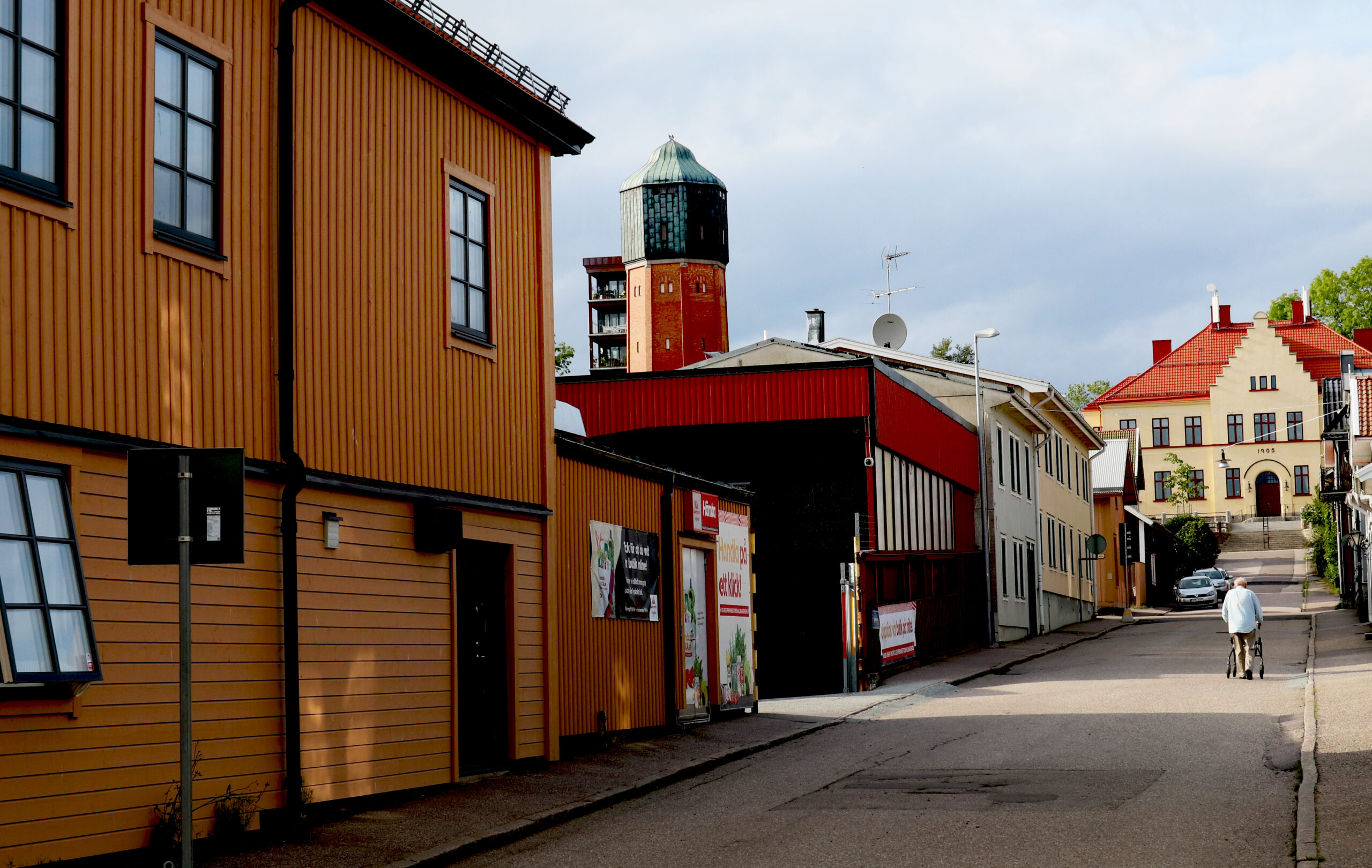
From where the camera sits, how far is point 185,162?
33.7 feet

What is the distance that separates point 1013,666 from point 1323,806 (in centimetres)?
1969

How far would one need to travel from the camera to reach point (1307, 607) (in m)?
48.8

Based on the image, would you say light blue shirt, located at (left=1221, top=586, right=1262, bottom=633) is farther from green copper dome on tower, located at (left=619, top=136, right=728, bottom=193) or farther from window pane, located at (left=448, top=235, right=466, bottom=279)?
green copper dome on tower, located at (left=619, top=136, right=728, bottom=193)

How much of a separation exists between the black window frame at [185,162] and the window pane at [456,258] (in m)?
3.24

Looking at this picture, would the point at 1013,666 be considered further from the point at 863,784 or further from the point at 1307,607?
the point at 1307,607

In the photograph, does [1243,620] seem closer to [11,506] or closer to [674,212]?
[11,506]

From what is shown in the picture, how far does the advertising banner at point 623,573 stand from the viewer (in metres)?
16.5

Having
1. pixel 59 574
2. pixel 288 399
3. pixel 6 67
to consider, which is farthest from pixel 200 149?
pixel 59 574

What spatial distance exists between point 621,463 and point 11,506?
9114 millimetres

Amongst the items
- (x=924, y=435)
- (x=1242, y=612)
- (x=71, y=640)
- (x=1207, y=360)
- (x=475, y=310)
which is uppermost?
(x=1207, y=360)

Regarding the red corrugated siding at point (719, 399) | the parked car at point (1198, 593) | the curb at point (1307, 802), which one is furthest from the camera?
the parked car at point (1198, 593)

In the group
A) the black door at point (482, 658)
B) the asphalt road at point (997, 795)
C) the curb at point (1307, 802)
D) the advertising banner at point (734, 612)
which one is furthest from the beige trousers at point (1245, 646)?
the black door at point (482, 658)

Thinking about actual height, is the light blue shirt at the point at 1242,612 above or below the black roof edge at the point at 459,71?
below

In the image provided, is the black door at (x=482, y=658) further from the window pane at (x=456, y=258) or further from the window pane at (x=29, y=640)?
the window pane at (x=29, y=640)
